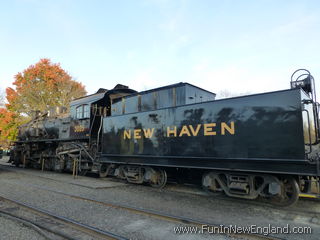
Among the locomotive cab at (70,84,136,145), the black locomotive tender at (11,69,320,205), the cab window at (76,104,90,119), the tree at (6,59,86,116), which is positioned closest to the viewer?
the black locomotive tender at (11,69,320,205)

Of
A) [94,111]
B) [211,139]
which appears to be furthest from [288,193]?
[94,111]

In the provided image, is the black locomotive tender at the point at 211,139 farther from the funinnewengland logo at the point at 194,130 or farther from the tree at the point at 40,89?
the tree at the point at 40,89

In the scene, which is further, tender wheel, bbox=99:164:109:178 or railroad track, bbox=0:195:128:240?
tender wheel, bbox=99:164:109:178

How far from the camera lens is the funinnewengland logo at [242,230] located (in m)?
3.72

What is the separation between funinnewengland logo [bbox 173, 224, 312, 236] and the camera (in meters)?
3.72

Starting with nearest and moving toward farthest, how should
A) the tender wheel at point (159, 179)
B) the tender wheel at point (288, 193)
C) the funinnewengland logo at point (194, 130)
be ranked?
the tender wheel at point (288, 193) < the funinnewengland logo at point (194, 130) < the tender wheel at point (159, 179)

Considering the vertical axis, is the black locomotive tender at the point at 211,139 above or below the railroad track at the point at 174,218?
above

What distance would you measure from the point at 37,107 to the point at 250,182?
26540 millimetres

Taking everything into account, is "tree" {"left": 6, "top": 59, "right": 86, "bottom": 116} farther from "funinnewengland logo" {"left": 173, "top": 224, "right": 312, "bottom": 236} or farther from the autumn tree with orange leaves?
"funinnewengland logo" {"left": 173, "top": 224, "right": 312, "bottom": 236}

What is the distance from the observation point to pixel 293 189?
513 cm

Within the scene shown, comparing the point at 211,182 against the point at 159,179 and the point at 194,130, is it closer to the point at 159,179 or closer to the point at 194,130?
the point at 194,130

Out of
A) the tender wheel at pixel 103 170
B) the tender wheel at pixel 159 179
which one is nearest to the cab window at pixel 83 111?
the tender wheel at pixel 103 170

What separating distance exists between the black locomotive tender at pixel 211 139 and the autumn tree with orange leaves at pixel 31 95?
19014 mm

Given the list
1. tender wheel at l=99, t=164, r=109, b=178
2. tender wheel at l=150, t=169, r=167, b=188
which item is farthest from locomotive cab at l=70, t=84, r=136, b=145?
tender wheel at l=150, t=169, r=167, b=188
